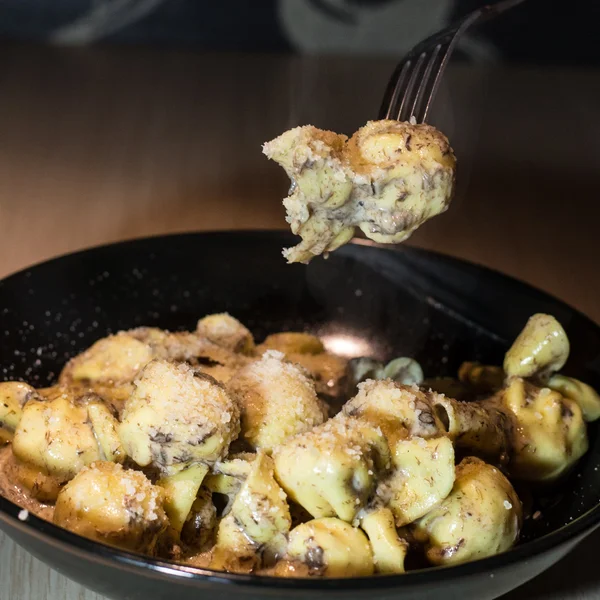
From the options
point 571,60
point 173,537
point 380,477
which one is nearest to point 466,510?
point 380,477

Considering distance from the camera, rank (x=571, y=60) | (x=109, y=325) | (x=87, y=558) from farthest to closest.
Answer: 1. (x=571, y=60)
2. (x=109, y=325)
3. (x=87, y=558)

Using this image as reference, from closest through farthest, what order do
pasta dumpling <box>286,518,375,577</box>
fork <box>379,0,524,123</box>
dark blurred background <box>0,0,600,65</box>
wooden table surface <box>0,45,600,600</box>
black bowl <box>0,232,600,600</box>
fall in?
pasta dumpling <box>286,518,375,577</box> → fork <box>379,0,524,123</box> → black bowl <box>0,232,600,600</box> → wooden table surface <box>0,45,600,600</box> → dark blurred background <box>0,0,600,65</box>

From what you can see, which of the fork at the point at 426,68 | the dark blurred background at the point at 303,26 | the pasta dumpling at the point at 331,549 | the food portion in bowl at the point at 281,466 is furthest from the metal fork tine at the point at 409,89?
the dark blurred background at the point at 303,26

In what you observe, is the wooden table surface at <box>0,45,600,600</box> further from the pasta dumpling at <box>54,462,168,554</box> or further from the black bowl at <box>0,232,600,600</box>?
the pasta dumpling at <box>54,462,168,554</box>

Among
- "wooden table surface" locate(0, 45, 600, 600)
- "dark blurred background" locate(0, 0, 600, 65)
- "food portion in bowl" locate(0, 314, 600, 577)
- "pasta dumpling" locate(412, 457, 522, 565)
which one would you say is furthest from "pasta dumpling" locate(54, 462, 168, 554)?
"dark blurred background" locate(0, 0, 600, 65)

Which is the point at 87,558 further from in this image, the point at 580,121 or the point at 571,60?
the point at 571,60

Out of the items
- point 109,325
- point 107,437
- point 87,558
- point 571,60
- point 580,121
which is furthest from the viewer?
point 571,60

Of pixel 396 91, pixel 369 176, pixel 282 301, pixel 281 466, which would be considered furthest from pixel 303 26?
pixel 281 466
